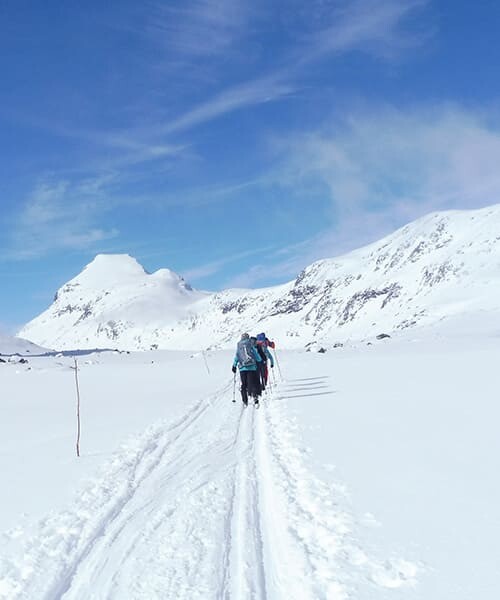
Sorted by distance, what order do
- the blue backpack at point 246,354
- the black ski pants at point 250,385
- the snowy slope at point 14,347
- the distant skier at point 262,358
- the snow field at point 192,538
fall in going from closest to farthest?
the snow field at point 192,538 < the black ski pants at point 250,385 < the blue backpack at point 246,354 < the distant skier at point 262,358 < the snowy slope at point 14,347

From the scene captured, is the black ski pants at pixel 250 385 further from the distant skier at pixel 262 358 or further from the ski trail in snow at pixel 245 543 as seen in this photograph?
the ski trail in snow at pixel 245 543

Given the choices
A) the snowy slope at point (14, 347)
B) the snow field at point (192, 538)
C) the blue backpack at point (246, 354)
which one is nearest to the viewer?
the snow field at point (192, 538)

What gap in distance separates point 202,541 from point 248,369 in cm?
1048

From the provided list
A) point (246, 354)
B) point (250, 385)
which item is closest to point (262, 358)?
point (246, 354)

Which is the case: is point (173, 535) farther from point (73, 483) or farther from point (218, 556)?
point (73, 483)

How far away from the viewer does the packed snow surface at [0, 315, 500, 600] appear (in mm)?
4418

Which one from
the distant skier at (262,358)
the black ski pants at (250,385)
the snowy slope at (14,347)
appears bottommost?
the black ski pants at (250,385)

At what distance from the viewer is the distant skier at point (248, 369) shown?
15508 mm

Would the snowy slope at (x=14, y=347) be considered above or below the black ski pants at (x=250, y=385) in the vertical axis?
above

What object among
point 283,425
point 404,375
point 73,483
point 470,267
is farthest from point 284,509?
point 470,267

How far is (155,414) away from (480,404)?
27.7ft

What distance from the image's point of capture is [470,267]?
17738 cm

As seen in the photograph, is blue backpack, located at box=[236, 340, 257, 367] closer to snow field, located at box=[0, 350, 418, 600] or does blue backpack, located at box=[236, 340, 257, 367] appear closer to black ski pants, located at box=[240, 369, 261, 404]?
black ski pants, located at box=[240, 369, 261, 404]

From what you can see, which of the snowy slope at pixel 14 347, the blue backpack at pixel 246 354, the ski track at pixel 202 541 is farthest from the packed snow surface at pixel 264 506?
the snowy slope at pixel 14 347
